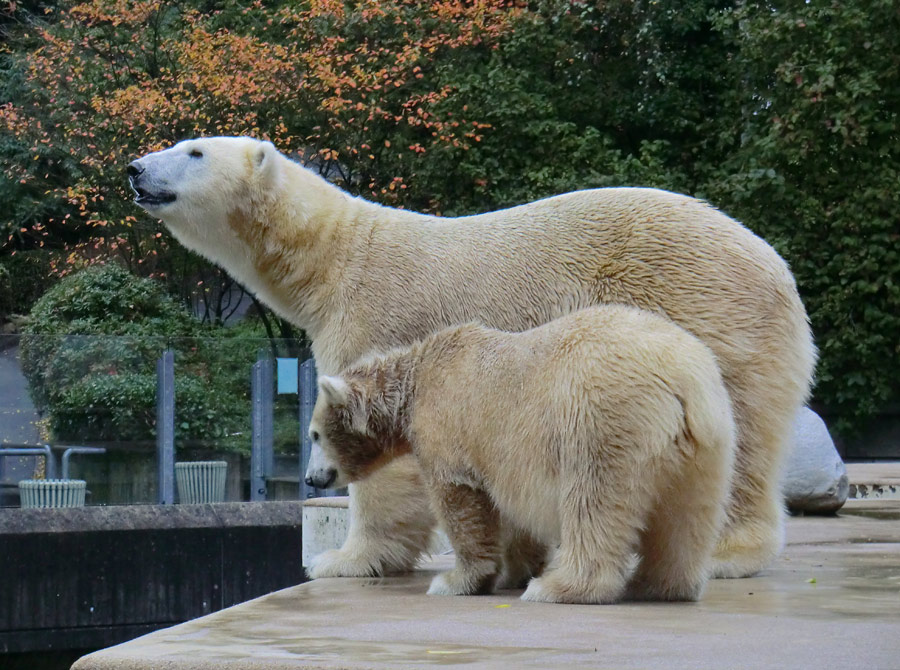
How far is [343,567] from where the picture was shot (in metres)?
5.32

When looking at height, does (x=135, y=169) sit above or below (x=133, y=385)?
above

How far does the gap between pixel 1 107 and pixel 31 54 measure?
143cm

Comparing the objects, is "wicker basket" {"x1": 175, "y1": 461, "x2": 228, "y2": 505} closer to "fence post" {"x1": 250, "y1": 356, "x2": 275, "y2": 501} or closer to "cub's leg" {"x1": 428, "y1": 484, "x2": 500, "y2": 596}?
"fence post" {"x1": 250, "y1": 356, "x2": 275, "y2": 501}

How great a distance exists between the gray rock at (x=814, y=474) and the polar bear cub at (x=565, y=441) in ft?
Answer: 12.5

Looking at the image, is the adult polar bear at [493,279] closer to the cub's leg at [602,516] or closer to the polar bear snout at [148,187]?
the polar bear snout at [148,187]

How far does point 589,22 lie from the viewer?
16578mm


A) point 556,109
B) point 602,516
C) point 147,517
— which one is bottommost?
point 147,517

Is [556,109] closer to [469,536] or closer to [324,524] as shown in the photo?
[324,524]

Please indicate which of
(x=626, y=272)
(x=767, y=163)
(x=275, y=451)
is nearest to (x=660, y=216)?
(x=626, y=272)

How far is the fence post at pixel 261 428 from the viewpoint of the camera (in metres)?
12.5

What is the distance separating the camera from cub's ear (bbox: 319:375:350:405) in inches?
180

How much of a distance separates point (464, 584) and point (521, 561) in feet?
1.09

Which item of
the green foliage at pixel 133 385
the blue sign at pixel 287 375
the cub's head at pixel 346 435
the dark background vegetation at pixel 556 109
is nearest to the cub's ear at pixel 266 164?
the cub's head at pixel 346 435

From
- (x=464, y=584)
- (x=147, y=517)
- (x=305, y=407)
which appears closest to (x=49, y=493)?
(x=147, y=517)
